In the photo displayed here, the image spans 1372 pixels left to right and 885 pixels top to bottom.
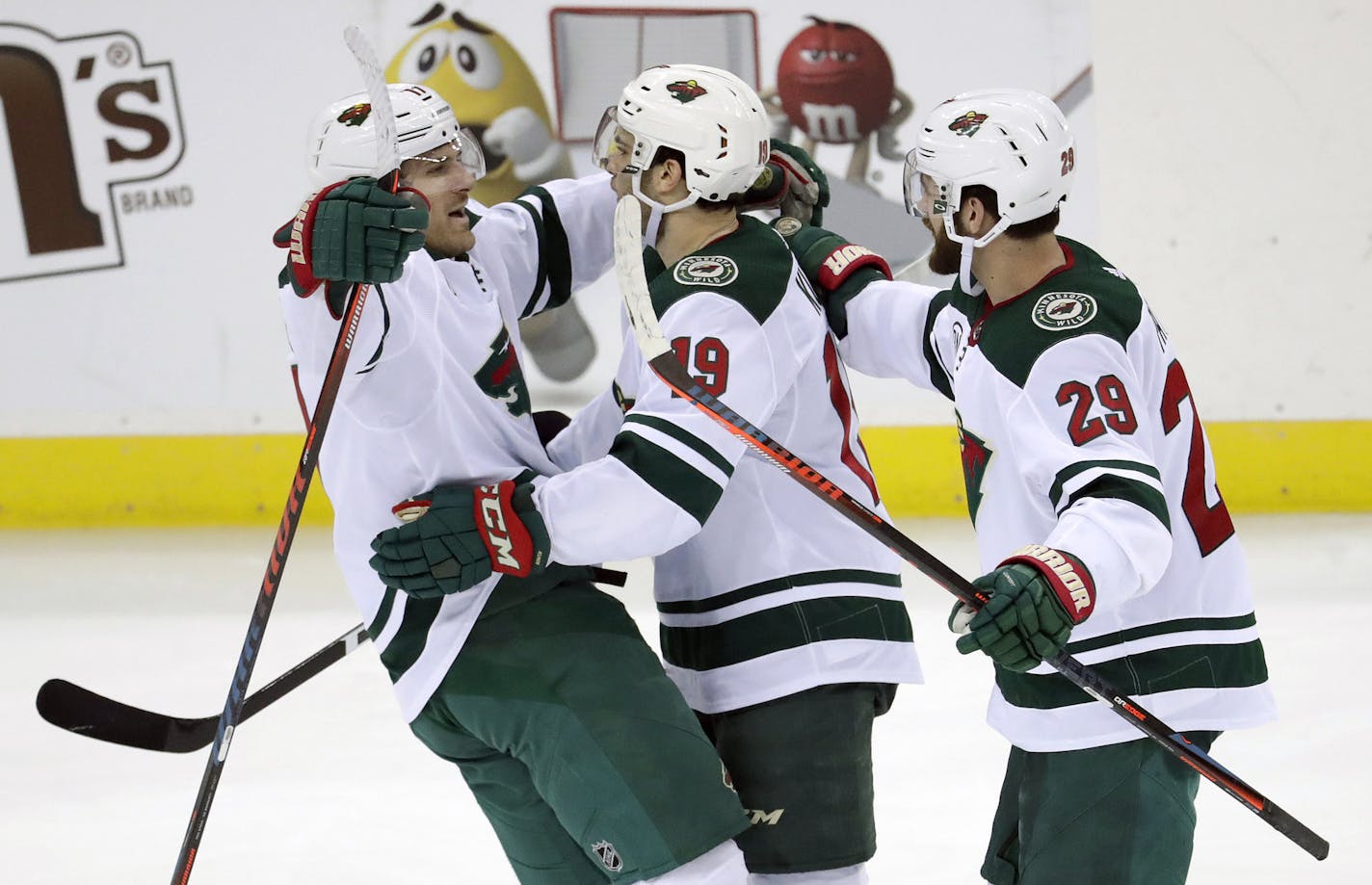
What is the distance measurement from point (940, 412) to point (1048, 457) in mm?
4060

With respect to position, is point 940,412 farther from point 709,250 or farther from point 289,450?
point 709,250

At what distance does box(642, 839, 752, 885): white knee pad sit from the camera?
1.98 metres

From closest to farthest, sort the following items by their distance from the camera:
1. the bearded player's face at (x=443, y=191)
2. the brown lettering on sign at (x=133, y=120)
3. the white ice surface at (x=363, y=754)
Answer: the bearded player's face at (x=443, y=191) → the white ice surface at (x=363, y=754) → the brown lettering on sign at (x=133, y=120)

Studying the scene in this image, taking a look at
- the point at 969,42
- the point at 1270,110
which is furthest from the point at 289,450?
the point at 1270,110

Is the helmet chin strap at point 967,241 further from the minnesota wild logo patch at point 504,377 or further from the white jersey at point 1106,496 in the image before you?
the minnesota wild logo patch at point 504,377

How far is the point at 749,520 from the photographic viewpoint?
2.16 m

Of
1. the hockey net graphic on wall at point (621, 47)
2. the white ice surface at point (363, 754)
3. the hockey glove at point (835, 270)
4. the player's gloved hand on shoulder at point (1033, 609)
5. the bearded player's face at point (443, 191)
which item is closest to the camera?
the player's gloved hand on shoulder at point (1033, 609)

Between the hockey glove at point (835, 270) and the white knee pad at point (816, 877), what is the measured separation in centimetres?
68

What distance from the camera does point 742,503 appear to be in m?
2.16

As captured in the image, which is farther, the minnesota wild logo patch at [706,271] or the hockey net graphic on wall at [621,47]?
the hockey net graphic on wall at [621,47]

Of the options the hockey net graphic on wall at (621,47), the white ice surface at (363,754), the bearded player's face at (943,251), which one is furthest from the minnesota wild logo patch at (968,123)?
the hockey net graphic on wall at (621,47)

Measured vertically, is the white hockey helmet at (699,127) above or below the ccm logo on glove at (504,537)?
above

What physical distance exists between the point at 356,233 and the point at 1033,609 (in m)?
0.81

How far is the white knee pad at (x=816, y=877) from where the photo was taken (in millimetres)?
2170
